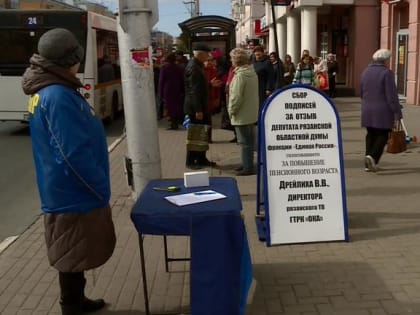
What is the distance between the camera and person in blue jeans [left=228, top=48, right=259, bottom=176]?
8.09m

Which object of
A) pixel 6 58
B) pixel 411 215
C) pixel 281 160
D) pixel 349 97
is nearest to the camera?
pixel 281 160

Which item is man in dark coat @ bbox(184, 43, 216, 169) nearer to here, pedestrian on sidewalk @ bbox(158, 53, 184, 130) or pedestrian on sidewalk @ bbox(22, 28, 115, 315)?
pedestrian on sidewalk @ bbox(158, 53, 184, 130)

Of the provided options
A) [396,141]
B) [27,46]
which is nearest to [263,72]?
[396,141]

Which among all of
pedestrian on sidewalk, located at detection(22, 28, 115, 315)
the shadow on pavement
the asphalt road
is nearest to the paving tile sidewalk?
the shadow on pavement

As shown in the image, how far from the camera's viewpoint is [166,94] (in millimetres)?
14602

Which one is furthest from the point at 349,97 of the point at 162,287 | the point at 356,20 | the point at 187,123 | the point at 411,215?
the point at 162,287

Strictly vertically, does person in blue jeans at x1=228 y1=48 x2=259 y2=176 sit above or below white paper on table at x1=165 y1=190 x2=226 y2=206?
above

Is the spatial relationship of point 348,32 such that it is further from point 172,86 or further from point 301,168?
point 301,168

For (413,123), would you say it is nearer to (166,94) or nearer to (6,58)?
(166,94)

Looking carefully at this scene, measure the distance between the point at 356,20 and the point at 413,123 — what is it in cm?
1178

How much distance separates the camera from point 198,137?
30.6 ft

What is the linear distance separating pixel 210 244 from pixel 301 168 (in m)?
2.13

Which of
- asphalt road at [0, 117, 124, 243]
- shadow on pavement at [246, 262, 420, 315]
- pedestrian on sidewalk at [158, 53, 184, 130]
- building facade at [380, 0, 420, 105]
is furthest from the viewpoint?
building facade at [380, 0, 420, 105]

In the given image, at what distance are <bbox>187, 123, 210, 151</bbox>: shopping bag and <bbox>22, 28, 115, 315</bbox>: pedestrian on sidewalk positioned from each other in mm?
5497
